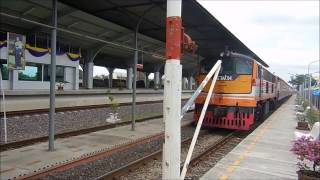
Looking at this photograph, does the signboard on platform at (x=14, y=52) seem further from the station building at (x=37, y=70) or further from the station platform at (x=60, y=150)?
the station building at (x=37, y=70)

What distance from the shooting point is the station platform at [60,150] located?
27.7 ft

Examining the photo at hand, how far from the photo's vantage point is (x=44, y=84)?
120 feet

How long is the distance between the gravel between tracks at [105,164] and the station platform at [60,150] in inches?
27.8

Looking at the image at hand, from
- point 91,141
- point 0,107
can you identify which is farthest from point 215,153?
point 0,107

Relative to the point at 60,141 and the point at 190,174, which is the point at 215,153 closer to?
the point at 190,174

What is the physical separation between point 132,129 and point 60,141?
12.2 ft

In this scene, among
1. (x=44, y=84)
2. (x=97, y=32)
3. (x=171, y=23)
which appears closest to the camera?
(x=171, y=23)

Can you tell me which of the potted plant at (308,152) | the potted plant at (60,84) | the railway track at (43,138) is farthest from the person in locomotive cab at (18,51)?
the potted plant at (60,84)

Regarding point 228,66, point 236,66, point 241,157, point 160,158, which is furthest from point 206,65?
point 241,157

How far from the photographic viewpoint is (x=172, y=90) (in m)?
3.42

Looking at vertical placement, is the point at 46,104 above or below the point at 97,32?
Answer: below

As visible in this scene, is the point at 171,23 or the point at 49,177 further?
the point at 49,177

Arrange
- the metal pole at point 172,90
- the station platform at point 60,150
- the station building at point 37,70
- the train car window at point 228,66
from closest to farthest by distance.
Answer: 1. the metal pole at point 172,90
2. the station platform at point 60,150
3. the train car window at point 228,66
4. the station building at point 37,70

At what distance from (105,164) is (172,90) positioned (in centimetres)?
620
